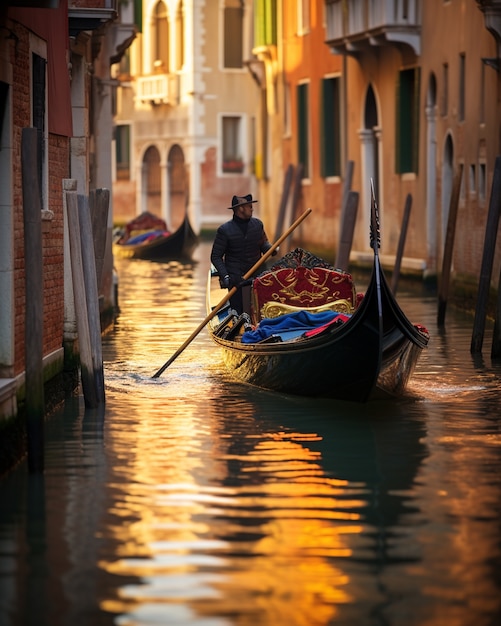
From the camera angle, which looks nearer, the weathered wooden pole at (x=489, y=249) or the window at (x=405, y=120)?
the weathered wooden pole at (x=489, y=249)

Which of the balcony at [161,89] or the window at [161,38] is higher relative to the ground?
the window at [161,38]

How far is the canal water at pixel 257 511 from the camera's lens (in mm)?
4738

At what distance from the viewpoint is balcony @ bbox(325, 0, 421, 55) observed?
18531 mm

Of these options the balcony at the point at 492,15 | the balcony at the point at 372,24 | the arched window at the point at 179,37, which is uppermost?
the arched window at the point at 179,37

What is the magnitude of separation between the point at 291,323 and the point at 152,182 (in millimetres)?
27763

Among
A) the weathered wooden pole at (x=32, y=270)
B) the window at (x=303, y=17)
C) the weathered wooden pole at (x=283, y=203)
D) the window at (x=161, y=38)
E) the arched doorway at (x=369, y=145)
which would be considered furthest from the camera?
the window at (x=161, y=38)

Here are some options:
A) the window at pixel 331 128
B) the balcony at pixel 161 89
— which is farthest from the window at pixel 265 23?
the balcony at pixel 161 89

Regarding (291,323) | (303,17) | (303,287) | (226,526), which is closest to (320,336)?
(291,323)

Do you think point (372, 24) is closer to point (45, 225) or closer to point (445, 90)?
point (445, 90)

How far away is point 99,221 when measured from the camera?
10227mm

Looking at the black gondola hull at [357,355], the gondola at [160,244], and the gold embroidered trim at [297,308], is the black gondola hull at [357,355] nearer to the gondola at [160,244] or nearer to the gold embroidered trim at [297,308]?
the gold embroidered trim at [297,308]

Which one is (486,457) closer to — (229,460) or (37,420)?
(229,460)

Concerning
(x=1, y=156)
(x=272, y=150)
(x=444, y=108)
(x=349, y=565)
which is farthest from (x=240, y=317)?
(x=272, y=150)

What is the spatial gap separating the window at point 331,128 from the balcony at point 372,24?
200cm
